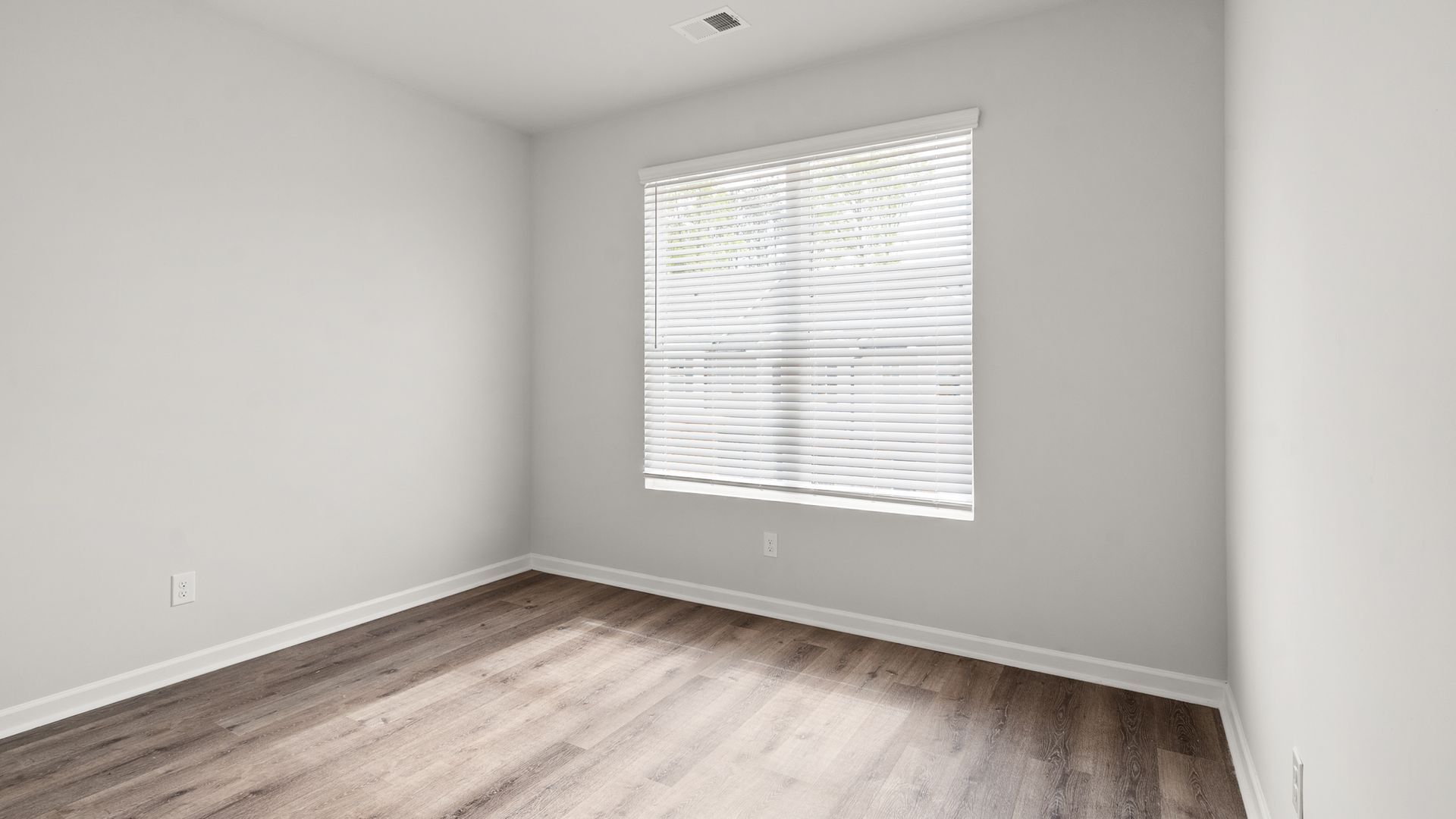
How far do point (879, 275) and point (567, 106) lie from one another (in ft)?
6.85

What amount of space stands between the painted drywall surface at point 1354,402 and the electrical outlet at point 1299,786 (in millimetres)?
35

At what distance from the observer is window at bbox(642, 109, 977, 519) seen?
126 inches

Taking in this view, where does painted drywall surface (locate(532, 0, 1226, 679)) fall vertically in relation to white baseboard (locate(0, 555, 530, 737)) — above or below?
above

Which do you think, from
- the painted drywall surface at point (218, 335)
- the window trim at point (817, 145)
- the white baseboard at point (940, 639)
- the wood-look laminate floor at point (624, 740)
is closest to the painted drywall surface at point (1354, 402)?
the wood-look laminate floor at point (624, 740)

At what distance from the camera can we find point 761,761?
229 cm

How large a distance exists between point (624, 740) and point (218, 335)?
2.39m

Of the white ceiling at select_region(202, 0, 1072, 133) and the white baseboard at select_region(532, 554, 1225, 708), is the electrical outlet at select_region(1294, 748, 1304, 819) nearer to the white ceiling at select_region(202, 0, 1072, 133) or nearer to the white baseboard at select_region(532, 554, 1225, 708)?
the white baseboard at select_region(532, 554, 1225, 708)

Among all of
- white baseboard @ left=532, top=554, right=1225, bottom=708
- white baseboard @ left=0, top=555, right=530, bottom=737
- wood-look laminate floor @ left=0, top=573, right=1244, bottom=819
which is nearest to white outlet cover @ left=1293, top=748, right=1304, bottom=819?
wood-look laminate floor @ left=0, top=573, right=1244, bottom=819

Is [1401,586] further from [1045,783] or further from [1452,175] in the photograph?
[1045,783]

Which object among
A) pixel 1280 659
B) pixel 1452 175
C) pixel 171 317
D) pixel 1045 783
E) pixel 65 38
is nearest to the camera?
pixel 1452 175

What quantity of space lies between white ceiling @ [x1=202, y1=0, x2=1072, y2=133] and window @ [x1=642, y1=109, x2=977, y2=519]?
1.35 ft

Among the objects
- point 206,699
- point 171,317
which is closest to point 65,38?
point 171,317

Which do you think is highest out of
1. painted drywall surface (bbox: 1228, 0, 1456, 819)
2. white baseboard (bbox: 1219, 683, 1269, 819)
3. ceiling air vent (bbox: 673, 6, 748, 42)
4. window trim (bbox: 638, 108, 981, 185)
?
ceiling air vent (bbox: 673, 6, 748, 42)

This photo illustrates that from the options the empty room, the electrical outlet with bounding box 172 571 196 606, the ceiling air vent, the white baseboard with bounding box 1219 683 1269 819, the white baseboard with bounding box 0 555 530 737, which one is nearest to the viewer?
the white baseboard with bounding box 1219 683 1269 819
